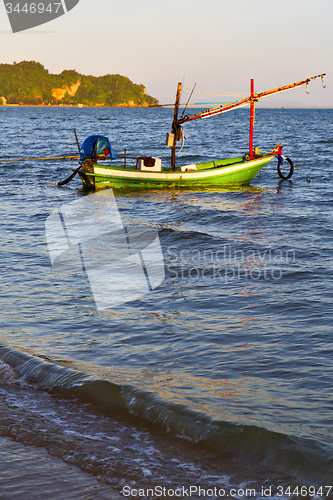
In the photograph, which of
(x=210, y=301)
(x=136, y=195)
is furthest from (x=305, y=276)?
(x=136, y=195)

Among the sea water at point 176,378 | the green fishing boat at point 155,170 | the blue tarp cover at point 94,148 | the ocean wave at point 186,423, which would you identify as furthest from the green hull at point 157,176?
the ocean wave at point 186,423

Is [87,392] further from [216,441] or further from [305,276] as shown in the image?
[305,276]

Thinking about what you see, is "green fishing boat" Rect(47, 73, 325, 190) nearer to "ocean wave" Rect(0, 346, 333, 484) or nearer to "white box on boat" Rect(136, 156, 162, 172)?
"white box on boat" Rect(136, 156, 162, 172)

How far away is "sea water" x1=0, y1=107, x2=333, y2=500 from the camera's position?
157 inches

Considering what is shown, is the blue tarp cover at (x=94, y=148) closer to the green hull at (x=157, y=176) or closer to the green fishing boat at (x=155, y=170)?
the green fishing boat at (x=155, y=170)

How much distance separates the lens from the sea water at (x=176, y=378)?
399 centimetres

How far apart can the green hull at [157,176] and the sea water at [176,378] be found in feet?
34.3

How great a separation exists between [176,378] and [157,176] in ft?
59.7

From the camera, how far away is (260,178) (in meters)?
29.3

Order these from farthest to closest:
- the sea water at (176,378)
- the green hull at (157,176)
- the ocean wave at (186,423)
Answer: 1. the green hull at (157,176)
2. the ocean wave at (186,423)
3. the sea water at (176,378)

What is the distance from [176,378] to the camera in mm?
5809

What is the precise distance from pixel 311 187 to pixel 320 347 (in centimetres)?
1984

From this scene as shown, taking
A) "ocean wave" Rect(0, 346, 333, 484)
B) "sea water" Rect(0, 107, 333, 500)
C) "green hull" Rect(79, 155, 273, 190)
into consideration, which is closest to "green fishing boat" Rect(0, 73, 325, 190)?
"green hull" Rect(79, 155, 273, 190)

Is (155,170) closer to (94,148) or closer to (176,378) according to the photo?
(94,148)
